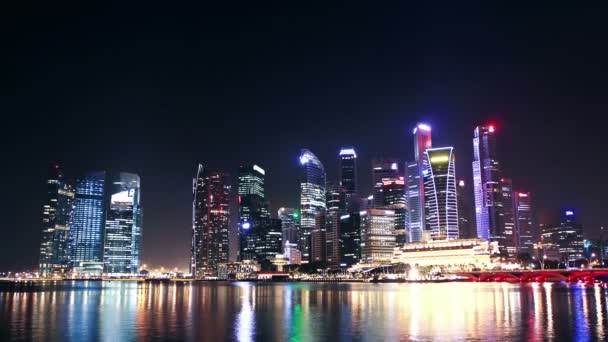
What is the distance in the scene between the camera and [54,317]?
56.4 meters

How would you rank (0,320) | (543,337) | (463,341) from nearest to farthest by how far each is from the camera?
(463,341) < (543,337) < (0,320)

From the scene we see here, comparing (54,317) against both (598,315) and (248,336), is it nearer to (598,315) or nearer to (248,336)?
(248,336)

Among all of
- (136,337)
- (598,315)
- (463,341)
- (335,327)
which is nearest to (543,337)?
(463,341)

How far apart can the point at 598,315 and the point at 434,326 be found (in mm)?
20981

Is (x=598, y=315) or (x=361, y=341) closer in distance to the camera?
(x=361, y=341)

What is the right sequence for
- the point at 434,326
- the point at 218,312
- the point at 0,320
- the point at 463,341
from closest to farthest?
the point at 463,341
the point at 434,326
the point at 0,320
the point at 218,312

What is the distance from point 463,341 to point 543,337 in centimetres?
699

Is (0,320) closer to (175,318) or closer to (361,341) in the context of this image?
(175,318)

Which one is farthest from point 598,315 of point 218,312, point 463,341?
point 218,312

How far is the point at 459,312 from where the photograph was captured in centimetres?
5797

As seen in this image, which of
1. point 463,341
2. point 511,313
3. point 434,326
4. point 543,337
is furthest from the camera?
point 511,313

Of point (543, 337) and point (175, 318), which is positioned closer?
point (543, 337)

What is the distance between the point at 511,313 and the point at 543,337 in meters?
18.8

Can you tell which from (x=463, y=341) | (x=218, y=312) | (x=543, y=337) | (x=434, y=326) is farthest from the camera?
(x=218, y=312)
